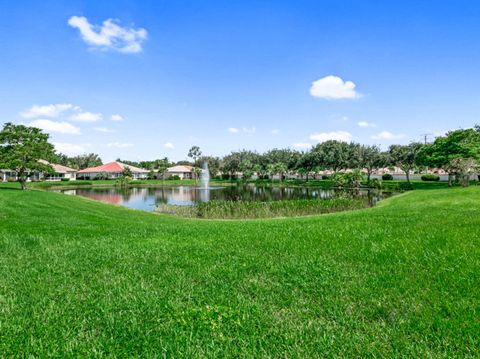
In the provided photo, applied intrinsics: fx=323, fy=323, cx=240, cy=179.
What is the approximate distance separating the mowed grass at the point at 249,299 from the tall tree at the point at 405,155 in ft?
238

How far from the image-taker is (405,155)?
7331cm

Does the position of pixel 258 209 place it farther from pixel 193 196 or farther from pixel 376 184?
pixel 376 184

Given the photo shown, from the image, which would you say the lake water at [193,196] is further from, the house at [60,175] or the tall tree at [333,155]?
the house at [60,175]

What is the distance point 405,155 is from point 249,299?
258ft

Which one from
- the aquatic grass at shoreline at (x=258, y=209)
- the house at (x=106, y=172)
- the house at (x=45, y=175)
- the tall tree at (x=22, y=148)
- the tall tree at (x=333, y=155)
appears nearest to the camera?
the aquatic grass at shoreline at (x=258, y=209)

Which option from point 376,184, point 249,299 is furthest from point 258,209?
point 376,184

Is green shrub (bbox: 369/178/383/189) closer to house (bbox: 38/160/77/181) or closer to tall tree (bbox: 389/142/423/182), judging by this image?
tall tree (bbox: 389/142/423/182)

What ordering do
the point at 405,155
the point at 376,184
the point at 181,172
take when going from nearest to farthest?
1. the point at 376,184
2. the point at 405,155
3. the point at 181,172

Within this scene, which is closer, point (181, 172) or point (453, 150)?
point (453, 150)

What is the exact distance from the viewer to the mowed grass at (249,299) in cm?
350

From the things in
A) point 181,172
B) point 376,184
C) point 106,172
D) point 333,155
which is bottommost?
point 376,184

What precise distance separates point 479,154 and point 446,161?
21.8ft

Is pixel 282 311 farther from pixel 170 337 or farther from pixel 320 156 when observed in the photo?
pixel 320 156

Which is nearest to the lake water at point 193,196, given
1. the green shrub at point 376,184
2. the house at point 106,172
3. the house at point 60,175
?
the green shrub at point 376,184
